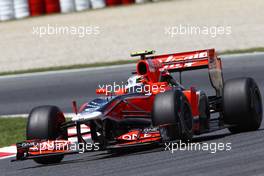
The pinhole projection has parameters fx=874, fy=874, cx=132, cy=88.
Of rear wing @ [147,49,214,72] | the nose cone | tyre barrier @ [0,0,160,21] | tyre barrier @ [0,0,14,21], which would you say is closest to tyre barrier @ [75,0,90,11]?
tyre barrier @ [0,0,160,21]

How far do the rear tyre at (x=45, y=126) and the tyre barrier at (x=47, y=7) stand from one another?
19.9 m

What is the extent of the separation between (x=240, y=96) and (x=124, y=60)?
431 inches

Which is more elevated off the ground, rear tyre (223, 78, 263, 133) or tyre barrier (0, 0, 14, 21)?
rear tyre (223, 78, 263, 133)

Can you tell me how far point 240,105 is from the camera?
10492 millimetres

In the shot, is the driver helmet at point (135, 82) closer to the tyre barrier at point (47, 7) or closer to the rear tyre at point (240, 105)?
the rear tyre at point (240, 105)

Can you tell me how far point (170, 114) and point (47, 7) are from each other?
69.0 ft

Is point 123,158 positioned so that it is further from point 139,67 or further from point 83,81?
point 83,81

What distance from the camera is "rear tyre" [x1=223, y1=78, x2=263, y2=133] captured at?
10.5m

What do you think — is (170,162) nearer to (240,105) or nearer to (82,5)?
(240,105)

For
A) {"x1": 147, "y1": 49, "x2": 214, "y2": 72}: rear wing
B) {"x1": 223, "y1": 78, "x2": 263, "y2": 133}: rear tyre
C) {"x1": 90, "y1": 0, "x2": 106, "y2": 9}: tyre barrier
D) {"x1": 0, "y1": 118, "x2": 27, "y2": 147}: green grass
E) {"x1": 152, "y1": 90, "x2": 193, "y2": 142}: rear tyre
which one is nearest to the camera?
{"x1": 152, "y1": 90, "x2": 193, "y2": 142}: rear tyre

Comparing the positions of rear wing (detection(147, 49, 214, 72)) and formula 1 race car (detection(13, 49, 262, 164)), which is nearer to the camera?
formula 1 race car (detection(13, 49, 262, 164))

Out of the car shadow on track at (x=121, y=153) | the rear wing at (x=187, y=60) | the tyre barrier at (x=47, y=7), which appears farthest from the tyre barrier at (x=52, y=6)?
the car shadow on track at (x=121, y=153)

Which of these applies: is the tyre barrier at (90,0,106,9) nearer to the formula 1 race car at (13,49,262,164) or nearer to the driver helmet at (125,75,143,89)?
the formula 1 race car at (13,49,262,164)

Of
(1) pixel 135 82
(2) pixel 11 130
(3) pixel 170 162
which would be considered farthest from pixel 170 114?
(2) pixel 11 130
